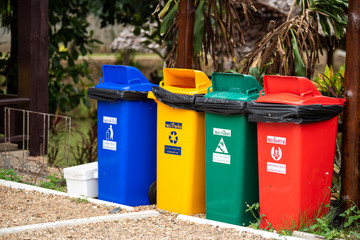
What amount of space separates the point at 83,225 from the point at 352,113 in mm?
2440

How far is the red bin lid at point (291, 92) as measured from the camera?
Answer: 491cm

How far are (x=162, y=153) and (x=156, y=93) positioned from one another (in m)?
0.55

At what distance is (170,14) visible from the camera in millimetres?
7277

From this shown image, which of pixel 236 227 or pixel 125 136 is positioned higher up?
pixel 125 136

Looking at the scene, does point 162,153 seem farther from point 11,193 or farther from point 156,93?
point 11,193

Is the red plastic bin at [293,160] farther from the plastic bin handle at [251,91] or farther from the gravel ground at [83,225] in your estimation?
the gravel ground at [83,225]

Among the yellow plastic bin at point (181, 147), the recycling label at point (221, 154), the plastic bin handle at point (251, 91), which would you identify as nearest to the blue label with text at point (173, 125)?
the yellow plastic bin at point (181, 147)

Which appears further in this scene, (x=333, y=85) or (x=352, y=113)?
(x=333, y=85)

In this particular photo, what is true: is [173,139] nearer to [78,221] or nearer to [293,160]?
[78,221]

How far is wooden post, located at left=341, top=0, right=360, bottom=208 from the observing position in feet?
17.1

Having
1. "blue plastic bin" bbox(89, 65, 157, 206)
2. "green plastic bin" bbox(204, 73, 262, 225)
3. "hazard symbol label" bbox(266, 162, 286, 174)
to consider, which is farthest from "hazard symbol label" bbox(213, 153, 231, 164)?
"blue plastic bin" bbox(89, 65, 157, 206)

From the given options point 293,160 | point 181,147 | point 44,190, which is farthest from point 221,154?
point 44,190

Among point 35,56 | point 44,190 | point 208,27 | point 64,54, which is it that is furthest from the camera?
point 64,54

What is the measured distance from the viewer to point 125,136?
19.4ft
